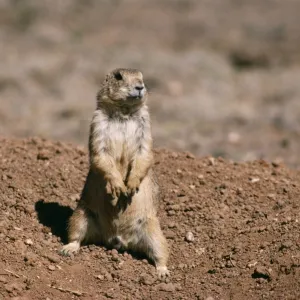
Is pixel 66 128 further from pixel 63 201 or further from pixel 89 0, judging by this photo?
pixel 89 0

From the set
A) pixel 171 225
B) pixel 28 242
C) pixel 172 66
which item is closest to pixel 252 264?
pixel 171 225

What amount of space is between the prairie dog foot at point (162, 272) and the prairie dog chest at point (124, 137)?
39.4 inches

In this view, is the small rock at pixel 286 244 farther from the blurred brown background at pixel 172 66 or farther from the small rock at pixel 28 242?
the blurred brown background at pixel 172 66

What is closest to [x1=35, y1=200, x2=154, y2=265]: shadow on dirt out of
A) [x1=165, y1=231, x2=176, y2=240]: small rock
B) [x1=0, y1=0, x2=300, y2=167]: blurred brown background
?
A: [x1=165, y1=231, x2=176, y2=240]: small rock

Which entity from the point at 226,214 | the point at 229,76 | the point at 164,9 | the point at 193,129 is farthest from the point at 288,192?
the point at 164,9

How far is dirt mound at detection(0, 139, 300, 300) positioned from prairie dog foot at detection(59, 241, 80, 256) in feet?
0.21

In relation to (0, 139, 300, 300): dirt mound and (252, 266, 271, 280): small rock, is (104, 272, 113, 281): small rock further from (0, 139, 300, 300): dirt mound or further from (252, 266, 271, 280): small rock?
(252, 266, 271, 280): small rock

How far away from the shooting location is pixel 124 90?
6.89 m

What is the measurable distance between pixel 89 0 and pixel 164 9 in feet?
7.50

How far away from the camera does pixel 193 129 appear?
14.9 m

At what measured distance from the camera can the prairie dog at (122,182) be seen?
6.83 meters

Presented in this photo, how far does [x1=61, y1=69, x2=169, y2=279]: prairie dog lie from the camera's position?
22.4 ft

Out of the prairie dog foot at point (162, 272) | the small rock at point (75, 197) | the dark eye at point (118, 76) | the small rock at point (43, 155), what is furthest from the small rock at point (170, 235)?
the small rock at point (43, 155)

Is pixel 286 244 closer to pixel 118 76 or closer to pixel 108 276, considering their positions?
pixel 108 276
